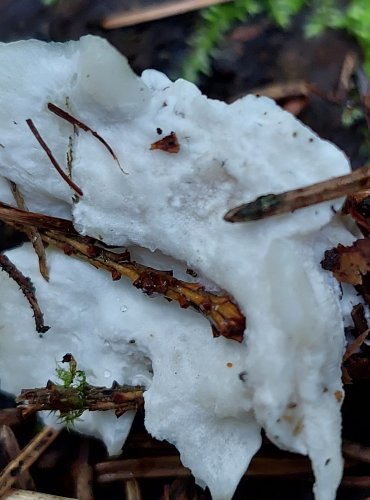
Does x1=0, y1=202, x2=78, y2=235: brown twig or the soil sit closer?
the soil

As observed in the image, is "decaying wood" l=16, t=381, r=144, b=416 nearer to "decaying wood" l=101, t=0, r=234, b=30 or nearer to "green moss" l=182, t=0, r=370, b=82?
"green moss" l=182, t=0, r=370, b=82

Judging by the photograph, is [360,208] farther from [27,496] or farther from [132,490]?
[27,496]

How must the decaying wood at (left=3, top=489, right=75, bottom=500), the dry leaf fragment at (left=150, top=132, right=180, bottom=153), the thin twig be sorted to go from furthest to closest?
the decaying wood at (left=3, top=489, right=75, bottom=500)
the dry leaf fragment at (left=150, top=132, right=180, bottom=153)
the thin twig

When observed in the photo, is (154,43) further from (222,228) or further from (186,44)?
(222,228)

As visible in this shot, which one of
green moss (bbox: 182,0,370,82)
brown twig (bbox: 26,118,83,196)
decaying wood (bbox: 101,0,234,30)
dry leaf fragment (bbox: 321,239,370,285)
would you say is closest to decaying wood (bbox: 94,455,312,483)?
dry leaf fragment (bbox: 321,239,370,285)

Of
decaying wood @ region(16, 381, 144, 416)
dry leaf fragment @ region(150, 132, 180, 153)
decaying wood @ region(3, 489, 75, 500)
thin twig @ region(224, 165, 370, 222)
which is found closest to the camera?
thin twig @ region(224, 165, 370, 222)

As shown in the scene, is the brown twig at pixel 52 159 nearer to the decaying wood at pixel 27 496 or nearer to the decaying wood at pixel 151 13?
the decaying wood at pixel 151 13
